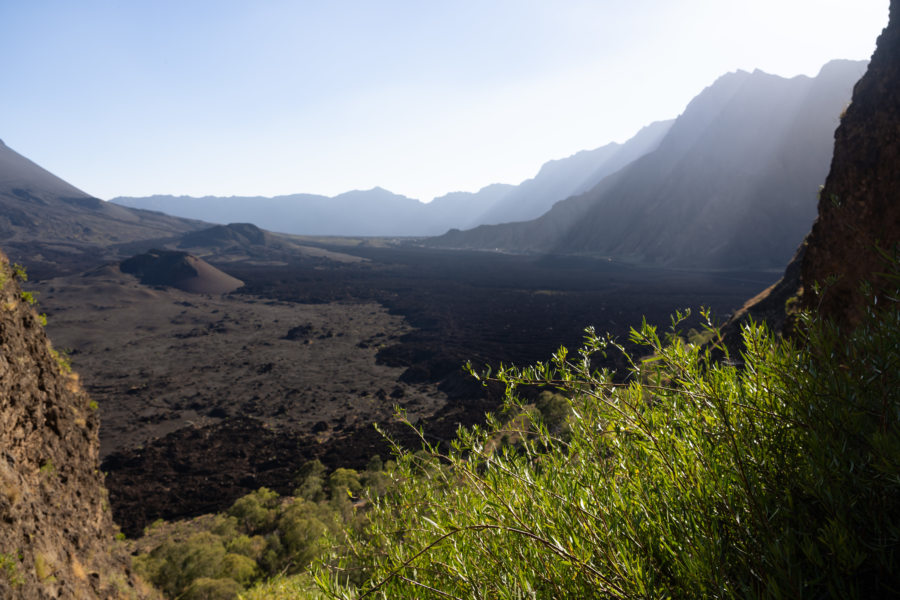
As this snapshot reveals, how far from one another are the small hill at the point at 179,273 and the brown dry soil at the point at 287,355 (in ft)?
11.4

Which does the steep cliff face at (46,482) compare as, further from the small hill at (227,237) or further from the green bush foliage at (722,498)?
the small hill at (227,237)

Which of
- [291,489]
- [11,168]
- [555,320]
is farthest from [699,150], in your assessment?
[11,168]

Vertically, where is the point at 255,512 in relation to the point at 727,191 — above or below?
below

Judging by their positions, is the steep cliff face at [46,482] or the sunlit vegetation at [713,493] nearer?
the sunlit vegetation at [713,493]

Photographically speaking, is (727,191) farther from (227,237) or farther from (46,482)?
(227,237)

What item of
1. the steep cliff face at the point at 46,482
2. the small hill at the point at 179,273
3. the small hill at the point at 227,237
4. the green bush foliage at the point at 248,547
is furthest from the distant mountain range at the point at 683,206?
the steep cliff face at the point at 46,482

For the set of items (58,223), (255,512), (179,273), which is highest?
(58,223)

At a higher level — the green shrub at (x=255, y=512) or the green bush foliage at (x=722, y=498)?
the green bush foliage at (x=722, y=498)

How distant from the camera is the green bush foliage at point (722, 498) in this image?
1422mm

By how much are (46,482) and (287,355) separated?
3148 centimetres

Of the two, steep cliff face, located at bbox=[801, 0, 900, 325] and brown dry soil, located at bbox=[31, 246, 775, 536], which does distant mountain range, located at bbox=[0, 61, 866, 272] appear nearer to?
brown dry soil, located at bbox=[31, 246, 775, 536]

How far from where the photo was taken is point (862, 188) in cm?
792

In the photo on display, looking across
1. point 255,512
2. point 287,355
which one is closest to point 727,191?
point 287,355

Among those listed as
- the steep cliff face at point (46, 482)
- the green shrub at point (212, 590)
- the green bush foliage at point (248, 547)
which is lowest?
the green bush foliage at point (248, 547)
